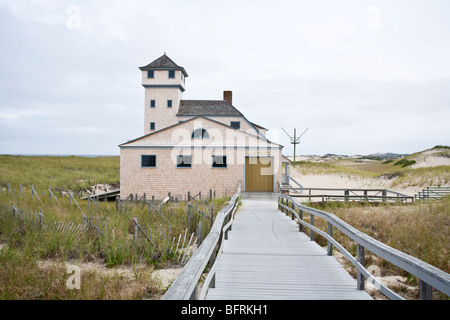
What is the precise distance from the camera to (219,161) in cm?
2377

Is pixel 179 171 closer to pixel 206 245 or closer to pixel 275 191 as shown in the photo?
pixel 275 191

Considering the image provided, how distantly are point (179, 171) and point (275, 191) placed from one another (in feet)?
23.1

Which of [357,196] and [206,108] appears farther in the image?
[206,108]

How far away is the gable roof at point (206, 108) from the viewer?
33.8 metres

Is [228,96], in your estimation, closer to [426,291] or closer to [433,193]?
[433,193]

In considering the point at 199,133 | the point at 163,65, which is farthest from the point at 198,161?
the point at 163,65

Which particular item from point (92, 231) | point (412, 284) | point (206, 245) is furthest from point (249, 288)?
point (92, 231)

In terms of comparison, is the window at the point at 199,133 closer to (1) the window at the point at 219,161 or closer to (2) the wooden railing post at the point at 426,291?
(1) the window at the point at 219,161

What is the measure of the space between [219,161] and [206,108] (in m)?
12.5

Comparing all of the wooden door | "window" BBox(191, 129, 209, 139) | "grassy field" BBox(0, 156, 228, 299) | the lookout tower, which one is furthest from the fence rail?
the lookout tower

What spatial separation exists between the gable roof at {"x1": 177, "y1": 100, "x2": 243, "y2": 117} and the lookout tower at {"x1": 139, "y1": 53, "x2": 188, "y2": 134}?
1.01 meters

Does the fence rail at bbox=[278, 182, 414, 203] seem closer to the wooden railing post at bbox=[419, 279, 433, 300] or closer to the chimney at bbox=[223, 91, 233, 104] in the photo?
the wooden railing post at bbox=[419, 279, 433, 300]

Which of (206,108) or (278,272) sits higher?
(206,108)
